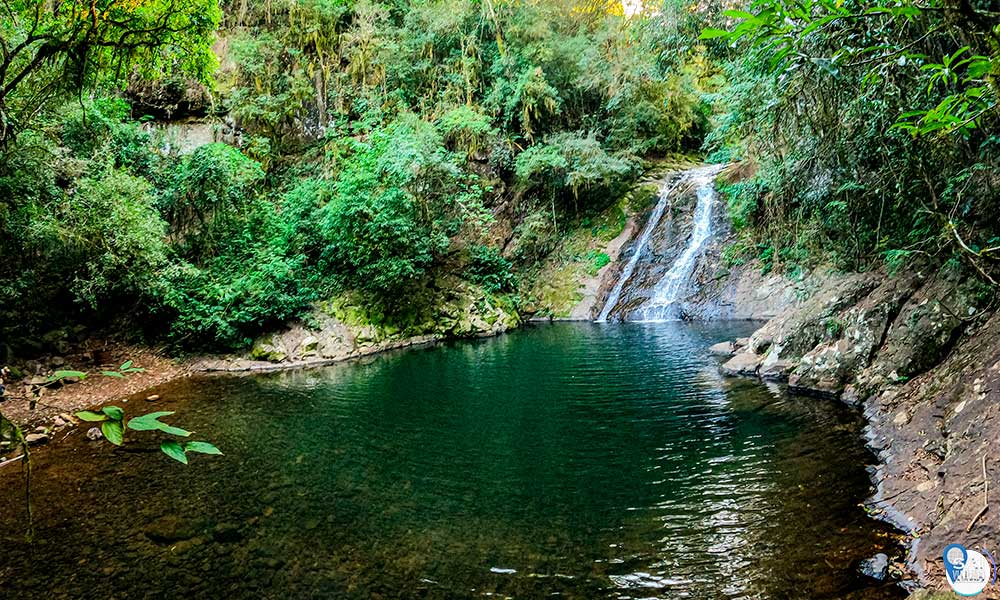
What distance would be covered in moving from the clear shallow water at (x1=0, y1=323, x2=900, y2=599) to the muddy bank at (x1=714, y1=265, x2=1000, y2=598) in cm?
36

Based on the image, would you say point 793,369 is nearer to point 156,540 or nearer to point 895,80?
point 895,80

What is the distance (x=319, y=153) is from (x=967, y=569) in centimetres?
2222

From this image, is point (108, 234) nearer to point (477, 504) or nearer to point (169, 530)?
point (169, 530)

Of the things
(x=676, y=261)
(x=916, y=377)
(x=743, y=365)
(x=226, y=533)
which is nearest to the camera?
(x=226, y=533)

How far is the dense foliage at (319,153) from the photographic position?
10.7m

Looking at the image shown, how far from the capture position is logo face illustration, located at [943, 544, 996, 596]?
11.2 ft

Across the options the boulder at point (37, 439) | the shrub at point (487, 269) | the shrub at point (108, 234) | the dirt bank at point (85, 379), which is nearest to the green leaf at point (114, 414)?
the dirt bank at point (85, 379)

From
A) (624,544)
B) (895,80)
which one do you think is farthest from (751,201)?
(624,544)

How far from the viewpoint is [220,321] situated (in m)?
13.8

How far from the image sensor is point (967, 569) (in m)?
3.57

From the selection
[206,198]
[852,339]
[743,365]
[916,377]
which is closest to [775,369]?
[743,365]

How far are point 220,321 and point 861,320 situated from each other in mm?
14059

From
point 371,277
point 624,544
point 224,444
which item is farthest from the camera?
point 371,277

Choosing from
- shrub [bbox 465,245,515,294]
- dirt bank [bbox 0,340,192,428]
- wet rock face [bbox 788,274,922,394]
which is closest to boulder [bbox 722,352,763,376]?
wet rock face [bbox 788,274,922,394]
